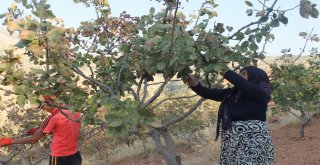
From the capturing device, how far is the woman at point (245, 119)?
3371 mm

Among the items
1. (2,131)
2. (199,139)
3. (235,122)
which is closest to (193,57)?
(235,122)

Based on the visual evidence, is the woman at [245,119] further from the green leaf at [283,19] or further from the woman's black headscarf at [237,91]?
the green leaf at [283,19]

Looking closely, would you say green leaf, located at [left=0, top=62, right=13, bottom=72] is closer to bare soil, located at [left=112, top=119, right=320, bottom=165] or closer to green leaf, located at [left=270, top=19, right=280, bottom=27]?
green leaf, located at [left=270, top=19, right=280, bottom=27]

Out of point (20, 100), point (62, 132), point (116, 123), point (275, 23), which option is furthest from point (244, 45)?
point (62, 132)

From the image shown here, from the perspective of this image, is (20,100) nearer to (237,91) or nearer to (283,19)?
(283,19)

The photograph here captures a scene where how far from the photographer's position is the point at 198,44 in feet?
8.39

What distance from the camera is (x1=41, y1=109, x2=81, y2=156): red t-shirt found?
4.51m

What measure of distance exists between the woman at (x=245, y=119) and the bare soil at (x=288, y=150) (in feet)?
19.6

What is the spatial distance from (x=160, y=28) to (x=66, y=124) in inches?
95.7

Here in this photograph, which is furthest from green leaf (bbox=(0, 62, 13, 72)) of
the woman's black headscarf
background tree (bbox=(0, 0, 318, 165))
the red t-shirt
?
the red t-shirt

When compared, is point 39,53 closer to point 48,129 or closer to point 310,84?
point 48,129

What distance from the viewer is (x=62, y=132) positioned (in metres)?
4.63

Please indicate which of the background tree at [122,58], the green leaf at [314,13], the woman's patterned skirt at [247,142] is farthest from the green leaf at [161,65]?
the woman's patterned skirt at [247,142]

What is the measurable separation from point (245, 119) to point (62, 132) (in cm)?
216
